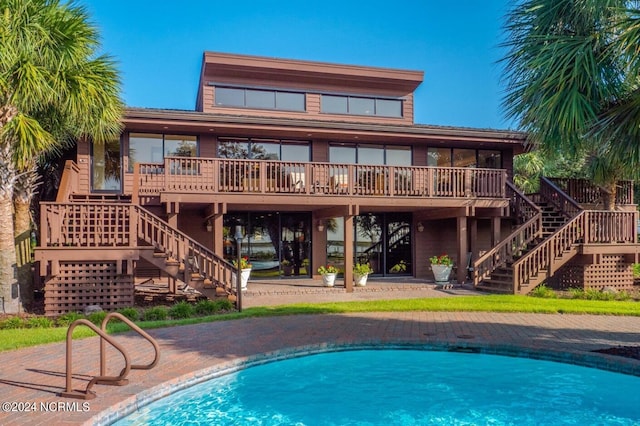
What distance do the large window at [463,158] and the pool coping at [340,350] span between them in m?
11.5

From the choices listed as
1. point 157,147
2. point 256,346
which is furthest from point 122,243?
point 157,147

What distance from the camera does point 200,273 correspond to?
11.9m

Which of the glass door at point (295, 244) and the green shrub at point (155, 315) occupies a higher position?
the glass door at point (295, 244)

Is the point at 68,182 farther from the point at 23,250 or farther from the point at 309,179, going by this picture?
the point at 309,179

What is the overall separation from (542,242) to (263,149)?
10324 mm

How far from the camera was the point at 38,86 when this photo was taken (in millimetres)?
9820

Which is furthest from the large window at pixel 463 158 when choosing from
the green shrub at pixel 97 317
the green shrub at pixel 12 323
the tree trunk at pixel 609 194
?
the green shrub at pixel 12 323

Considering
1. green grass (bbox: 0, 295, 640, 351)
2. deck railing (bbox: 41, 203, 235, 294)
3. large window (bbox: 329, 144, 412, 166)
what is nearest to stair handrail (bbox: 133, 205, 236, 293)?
deck railing (bbox: 41, 203, 235, 294)

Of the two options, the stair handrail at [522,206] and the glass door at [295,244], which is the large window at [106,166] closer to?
the glass door at [295,244]

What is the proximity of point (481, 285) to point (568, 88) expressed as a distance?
31.8 feet

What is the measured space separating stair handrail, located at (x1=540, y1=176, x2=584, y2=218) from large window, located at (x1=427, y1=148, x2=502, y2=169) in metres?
2.42

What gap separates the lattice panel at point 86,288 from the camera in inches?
435

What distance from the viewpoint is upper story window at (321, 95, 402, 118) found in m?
20.1

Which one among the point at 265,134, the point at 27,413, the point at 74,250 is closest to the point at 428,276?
the point at 265,134
